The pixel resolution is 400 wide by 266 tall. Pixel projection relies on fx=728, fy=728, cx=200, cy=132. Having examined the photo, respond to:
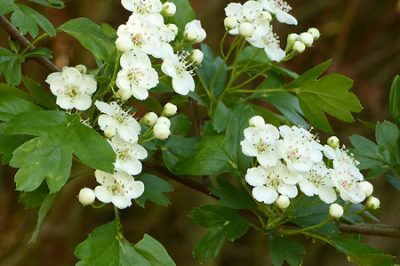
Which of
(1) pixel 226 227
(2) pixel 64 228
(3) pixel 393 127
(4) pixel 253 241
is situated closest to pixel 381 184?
(4) pixel 253 241

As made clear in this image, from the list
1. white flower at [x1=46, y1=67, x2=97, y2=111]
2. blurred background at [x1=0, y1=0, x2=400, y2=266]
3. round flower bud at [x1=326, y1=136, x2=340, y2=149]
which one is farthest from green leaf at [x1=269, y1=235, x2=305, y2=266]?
blurred background at [x1=0, y1=0, x2=400, y2=266]

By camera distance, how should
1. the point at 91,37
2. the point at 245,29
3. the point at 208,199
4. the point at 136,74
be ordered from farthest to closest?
the point at 208,199 → the point at 245,29 → the point at 91,37 → the point at 136,74

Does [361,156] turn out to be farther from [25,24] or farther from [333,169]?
[25,24]

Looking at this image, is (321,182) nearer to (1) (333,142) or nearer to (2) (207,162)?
(1) (333,142)

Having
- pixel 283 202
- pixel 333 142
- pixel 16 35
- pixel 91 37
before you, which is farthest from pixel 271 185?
pixel 16 35

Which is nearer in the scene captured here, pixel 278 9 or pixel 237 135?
pixel 237 135

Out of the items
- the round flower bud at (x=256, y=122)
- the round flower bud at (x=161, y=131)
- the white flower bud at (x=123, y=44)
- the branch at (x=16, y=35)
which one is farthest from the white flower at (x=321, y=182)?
the branch at (x=16, y=35)
